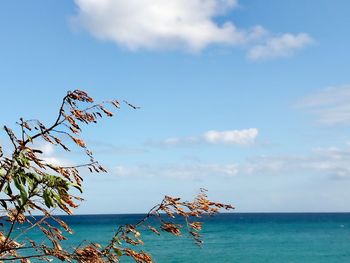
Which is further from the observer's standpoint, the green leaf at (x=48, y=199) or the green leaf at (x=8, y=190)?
the green leaf at (x=8, y=190)

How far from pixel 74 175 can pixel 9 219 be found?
2.69ft

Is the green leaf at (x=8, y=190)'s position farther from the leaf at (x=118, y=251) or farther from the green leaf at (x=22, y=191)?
the leaf at (x=118, y=251)

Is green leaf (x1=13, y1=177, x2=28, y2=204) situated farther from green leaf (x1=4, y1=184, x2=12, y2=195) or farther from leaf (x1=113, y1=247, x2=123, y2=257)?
leaf (x1=113, y1=247, x2=123, y2=257)

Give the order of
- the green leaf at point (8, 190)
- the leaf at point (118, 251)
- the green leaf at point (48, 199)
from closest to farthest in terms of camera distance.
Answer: the green leaf at point (48, 199)
the green leaf at point (8, 190)
the leaf at point (118, 251)

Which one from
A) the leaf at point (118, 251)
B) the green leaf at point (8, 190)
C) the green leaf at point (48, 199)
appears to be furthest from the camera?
the leaf at point (118, 251)

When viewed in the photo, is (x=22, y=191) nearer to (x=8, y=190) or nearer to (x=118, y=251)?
(x=8, y=190)

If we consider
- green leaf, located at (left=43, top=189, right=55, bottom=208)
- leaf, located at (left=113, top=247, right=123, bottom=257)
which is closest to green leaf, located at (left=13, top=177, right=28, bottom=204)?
green leaf, located at (left=43, top=189, right=55, bottom=208)

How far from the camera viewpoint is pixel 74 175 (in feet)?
12.0

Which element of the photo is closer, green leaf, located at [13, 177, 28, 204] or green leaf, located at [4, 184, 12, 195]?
green leaf, located at [13, 177, 28, 204]

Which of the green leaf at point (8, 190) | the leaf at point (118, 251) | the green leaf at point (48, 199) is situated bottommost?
the leaf at point (118, 251)

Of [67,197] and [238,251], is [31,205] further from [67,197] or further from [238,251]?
[238,251]

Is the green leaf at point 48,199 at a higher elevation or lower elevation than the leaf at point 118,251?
higher

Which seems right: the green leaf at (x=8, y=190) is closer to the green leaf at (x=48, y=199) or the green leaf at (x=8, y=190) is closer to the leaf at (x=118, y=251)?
the green leaf at (x=48, y=199)

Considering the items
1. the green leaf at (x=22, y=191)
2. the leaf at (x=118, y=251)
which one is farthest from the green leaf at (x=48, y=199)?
the leaf at (x=118, y=251)
